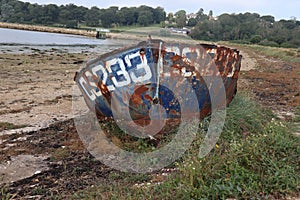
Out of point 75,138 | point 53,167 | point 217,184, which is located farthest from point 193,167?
point 75,138

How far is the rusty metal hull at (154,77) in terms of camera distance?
4863 mm

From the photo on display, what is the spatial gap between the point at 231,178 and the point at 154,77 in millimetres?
2125

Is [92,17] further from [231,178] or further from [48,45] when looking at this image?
[231,178]

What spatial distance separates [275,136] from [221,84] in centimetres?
172

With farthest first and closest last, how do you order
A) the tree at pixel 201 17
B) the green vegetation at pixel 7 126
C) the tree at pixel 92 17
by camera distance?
the tree at pixel 92 17
the tree at pixel 201 17
the green vegetation at pixel 7 126

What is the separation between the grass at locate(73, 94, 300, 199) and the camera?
3059mm

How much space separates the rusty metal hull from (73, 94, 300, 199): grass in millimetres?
1167

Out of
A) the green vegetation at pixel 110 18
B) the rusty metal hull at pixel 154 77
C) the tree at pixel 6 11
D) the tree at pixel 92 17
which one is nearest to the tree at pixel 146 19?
the green vegetation at pixel 110 18

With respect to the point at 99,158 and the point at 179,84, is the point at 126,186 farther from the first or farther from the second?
the point at 179,84

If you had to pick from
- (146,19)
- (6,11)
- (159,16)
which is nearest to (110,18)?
(146,19)

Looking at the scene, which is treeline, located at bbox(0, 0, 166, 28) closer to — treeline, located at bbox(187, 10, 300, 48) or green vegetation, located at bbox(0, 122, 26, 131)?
treeline, located at bbox(187, 10, 300, 48)

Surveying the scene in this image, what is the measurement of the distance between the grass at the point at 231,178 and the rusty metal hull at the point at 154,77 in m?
1.17

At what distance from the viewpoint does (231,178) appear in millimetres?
3203

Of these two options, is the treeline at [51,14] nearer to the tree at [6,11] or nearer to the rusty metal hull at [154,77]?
the tree at [6,11]
